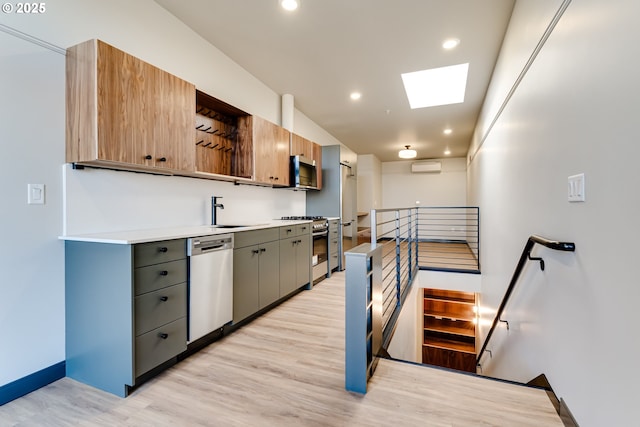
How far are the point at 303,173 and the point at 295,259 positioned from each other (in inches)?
51.3

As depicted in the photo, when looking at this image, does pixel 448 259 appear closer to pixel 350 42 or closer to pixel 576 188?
pixel 350 42

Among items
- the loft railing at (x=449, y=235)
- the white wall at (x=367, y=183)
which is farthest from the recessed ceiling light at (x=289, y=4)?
the white wall at (x=367, y=183)

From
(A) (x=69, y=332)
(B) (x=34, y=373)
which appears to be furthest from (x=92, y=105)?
(B) (x=34, y=373)

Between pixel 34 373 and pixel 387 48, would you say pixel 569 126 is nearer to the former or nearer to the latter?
pixel 387 48

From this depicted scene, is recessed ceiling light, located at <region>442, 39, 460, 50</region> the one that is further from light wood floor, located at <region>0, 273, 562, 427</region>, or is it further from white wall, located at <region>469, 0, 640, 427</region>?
light wood floor, located at <region>0, 273, 562, 427</region>

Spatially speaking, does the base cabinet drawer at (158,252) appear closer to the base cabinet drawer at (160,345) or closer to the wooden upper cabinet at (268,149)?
the base cabinet drawer at (160,345)

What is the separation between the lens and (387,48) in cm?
308

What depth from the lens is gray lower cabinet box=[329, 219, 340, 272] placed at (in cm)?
459

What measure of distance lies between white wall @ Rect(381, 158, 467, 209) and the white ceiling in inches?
167

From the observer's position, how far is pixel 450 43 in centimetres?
300

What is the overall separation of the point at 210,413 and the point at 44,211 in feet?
5.18

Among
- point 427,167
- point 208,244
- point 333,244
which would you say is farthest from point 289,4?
point 427,167

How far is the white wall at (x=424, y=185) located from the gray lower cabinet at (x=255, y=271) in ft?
22.5

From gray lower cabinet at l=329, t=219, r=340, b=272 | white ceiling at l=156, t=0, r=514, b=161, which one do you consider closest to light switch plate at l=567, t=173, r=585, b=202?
white ceiling at l=156, t=0, r=514, b=161
